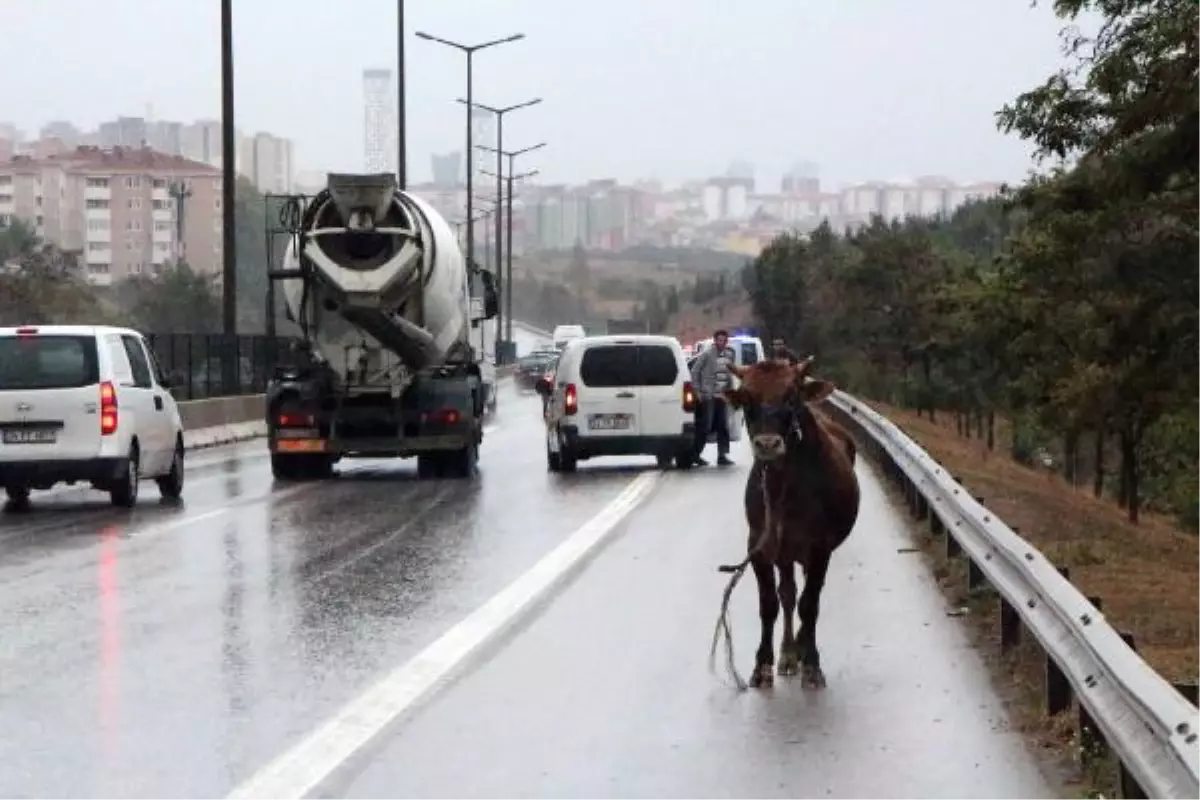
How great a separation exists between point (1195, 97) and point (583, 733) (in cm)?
1854

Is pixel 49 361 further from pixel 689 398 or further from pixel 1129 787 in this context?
pixel 1129 787

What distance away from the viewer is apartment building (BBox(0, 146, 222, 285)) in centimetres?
16862

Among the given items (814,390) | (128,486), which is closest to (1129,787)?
(814,390)

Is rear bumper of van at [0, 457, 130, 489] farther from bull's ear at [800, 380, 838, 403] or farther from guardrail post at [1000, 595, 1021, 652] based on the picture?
bull's ear at [800, 380, 838, 403]

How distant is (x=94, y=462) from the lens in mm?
22328

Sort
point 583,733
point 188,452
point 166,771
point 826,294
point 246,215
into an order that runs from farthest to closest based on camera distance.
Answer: point 246,215
point 826,294
point 188,452
point 583,733
point 166,771

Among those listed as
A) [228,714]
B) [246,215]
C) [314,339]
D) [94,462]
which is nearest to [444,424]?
[314,339]

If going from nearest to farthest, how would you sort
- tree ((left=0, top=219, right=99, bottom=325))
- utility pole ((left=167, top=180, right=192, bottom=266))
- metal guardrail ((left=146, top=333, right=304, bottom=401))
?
metal guardrail ((left=146, top=333, right=304, bottom=401)) → tree ((left=0, top=219, right=99, bottom=325)) → utility pole ((left=167, top=180, right=192, bottom=266))

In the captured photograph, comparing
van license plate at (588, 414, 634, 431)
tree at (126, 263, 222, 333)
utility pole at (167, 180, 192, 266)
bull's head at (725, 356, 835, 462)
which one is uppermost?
utility pole at (167, 180, 192, 266)

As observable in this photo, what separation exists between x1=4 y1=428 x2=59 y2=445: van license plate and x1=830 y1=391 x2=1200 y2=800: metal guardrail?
10098mm

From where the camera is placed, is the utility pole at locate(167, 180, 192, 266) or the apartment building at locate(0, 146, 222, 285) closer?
the utility pole at locate(167, 180, 192, 266)

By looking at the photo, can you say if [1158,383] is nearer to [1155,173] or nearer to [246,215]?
[1155,173]

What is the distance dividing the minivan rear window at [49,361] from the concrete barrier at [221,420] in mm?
13383

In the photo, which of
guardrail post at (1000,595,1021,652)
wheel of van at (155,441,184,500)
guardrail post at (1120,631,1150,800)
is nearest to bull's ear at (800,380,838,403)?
guardrail post at (1000,595,1021,652)
